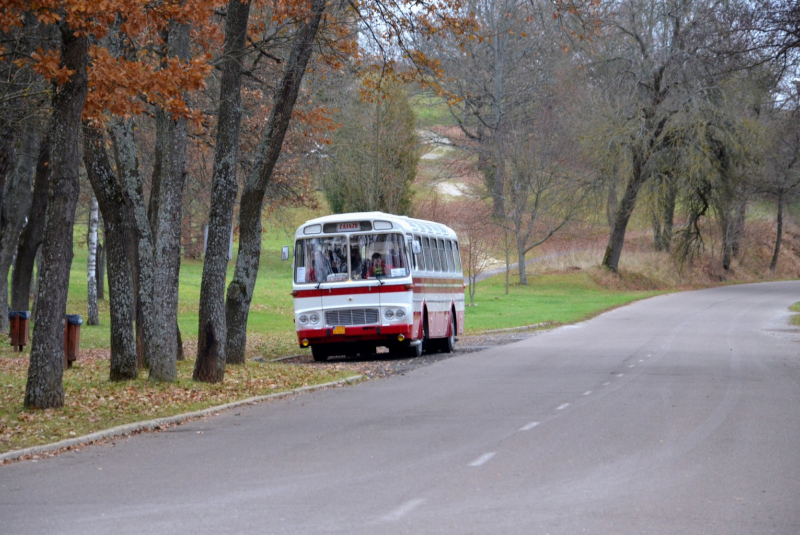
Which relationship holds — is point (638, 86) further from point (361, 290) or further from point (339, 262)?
point (361, 290)

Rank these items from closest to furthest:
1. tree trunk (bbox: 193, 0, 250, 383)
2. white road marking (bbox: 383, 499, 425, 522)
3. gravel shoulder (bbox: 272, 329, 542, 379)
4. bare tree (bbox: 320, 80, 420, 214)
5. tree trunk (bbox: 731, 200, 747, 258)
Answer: white road marking (bbox: 383, 499, 425, 522), tree trunk (bbox: 193, 0, 250, 383), gravel shoulder (bbox: 272, 329, 542, 379), bare tree (bbox: 320, 80, 420, 214), tree trunk (bbox: 731, 200, 747, 258)

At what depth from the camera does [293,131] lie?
2572cm

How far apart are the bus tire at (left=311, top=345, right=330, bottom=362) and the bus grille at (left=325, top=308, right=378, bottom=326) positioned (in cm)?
107

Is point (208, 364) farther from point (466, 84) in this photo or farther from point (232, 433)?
point (466, 84)

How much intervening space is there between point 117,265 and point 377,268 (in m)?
7.25

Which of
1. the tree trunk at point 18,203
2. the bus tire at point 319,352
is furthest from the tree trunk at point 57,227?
the tree trunk at point 18,203

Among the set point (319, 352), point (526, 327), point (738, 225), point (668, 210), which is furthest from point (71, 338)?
point (738, 225)

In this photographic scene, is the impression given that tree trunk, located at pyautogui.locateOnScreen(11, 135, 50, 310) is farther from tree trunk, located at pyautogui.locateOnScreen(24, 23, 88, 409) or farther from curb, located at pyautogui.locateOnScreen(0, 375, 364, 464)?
curb, located at pyautogui.locateOnScreen(0, 375, 364, 464)

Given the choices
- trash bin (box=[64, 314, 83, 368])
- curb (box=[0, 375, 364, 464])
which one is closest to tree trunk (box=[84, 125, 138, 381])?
curb (box=[0, 375, 364, 464])

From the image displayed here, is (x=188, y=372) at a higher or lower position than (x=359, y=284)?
lower

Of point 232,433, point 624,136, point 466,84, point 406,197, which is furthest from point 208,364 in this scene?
point 466,84

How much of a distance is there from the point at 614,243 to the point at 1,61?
41507 mm

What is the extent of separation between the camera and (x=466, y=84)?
64188 mm

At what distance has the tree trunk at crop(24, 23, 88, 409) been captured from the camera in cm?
1188
